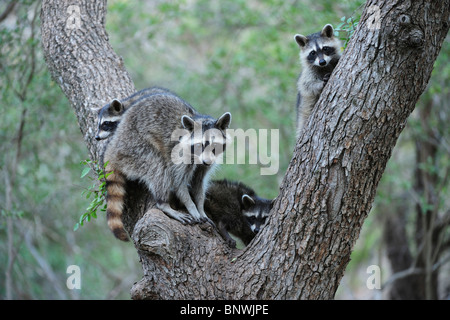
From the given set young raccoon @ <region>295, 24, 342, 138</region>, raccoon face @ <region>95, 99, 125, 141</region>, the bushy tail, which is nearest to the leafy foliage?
the bushy tail

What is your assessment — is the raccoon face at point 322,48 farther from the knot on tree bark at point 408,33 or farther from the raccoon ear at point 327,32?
the knot on tree bark at point 408,33

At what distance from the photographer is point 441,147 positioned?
779cm

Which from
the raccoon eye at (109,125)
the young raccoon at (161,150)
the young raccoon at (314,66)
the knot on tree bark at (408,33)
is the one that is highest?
the young raccoon at (314,66)

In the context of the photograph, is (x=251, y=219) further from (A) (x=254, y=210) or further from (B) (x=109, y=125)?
(B) (x=109, y=125)

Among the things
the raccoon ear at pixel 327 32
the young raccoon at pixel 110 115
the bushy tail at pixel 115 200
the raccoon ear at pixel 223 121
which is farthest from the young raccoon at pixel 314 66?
the bushy tail at pixel 115 200

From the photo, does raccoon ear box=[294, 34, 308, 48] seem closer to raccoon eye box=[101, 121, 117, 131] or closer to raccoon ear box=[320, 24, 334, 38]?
raccoon ear box=[320, 24, 334, 38]

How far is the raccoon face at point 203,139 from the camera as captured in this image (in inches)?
156

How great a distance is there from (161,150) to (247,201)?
1.06m

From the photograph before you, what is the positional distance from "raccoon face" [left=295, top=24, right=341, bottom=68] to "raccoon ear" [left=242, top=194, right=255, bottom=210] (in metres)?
1.46

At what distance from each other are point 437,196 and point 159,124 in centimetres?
491

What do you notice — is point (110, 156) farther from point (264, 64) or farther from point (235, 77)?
point (235, 77)

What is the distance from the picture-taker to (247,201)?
4.63 m

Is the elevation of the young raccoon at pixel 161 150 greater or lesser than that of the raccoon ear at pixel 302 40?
lesser

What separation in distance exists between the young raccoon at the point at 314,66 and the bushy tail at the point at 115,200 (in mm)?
1833
